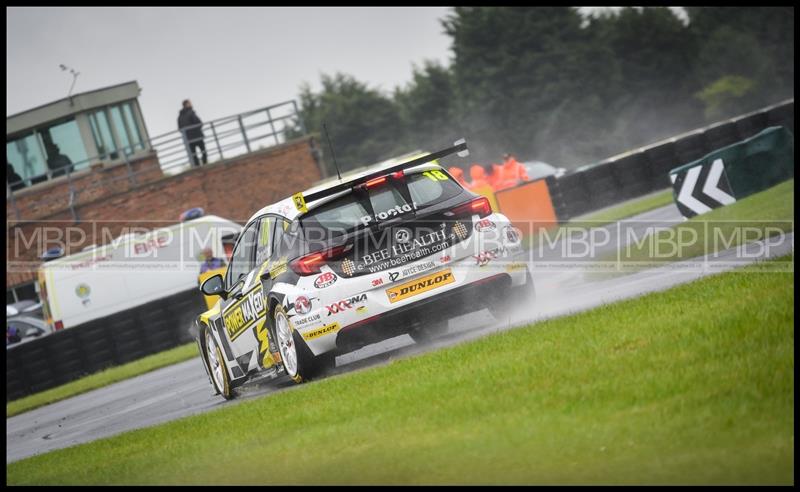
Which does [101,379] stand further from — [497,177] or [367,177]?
[497,177]

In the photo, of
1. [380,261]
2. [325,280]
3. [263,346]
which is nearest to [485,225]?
[380,261]

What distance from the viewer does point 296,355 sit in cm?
1038

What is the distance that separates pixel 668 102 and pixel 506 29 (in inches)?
459

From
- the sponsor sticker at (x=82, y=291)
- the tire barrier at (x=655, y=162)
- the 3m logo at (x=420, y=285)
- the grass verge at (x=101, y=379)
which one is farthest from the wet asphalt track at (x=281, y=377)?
the tire barrier at (x=655, y=162)

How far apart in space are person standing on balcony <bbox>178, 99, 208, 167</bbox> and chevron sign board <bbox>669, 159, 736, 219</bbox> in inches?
813

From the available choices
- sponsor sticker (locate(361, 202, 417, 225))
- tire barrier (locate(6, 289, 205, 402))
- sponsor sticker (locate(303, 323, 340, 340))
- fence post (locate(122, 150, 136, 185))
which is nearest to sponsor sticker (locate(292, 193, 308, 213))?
sponsor sticker (locate(361, 202, 417, 225))

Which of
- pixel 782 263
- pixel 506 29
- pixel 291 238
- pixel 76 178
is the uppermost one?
pixel 506 29

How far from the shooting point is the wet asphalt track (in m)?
11.5

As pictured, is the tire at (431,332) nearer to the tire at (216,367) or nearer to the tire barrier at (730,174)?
the tire at (216,367)

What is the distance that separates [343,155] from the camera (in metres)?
106

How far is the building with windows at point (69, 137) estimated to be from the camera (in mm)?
38625

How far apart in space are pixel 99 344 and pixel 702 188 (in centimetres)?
1136

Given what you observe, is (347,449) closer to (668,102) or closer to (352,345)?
(352,345)

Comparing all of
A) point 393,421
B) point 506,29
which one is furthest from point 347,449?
point 506,29
